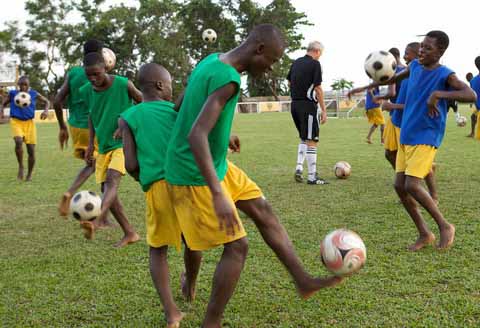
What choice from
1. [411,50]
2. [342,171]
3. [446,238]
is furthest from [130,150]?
[342,171]

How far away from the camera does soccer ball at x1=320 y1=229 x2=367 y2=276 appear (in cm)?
312

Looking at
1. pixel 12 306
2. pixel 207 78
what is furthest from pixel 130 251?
pixel 207 78

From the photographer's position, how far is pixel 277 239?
132 inches

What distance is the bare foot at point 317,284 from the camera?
3.18 meters

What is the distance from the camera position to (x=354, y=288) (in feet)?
12.4

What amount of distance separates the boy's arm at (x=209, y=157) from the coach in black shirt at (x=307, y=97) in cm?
614

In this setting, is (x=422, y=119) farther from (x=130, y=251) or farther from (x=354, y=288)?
(x=130, y=251)

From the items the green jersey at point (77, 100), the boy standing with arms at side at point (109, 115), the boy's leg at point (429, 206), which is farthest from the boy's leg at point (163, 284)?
the green jersey at point (77, 100)

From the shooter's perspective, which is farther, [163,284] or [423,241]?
[423,241]

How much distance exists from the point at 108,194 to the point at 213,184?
267cm

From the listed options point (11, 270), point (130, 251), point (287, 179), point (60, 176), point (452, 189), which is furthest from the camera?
point (60, 176)

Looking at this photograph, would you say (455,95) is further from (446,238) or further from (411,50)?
(411,50)

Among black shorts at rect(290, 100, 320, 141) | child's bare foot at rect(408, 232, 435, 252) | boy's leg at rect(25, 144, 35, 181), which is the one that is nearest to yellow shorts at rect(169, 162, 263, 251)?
child's bare foot at rect(408, 232, 435, 252)

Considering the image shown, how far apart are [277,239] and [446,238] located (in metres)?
2.12
